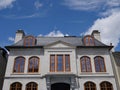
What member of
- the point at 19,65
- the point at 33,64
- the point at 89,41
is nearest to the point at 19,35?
the point at 19,65

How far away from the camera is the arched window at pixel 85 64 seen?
781 inches

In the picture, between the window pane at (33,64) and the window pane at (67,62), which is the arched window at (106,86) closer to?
the window pane at (67,62)

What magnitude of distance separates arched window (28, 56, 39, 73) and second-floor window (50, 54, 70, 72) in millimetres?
1882

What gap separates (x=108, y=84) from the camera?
18969 millimetres

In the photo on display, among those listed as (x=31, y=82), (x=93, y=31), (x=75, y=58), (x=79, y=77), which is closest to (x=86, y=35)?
(x=93, y=31)

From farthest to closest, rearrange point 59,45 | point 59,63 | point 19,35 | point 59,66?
point 19,35, point 59,45, point 59,63, point 59,66

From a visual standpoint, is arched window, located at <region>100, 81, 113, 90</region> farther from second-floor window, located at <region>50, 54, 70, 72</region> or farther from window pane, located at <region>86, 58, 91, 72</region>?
second-floor window, located at <region>50, 54, 70, 72</region>

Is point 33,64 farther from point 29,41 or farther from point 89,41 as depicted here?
point 89,41

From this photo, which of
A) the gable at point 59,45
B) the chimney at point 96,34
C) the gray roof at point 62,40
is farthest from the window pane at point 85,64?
the chimney at point 96,34

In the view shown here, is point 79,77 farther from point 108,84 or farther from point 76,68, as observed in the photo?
point 108,84

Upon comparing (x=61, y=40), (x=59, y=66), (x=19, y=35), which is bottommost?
(x=59, y=66)

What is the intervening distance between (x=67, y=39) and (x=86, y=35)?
3.07 m

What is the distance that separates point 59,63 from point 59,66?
44cm

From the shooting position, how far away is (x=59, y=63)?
19812 millimetres
